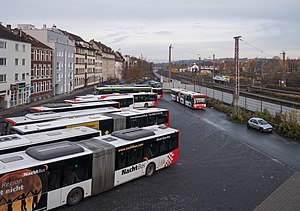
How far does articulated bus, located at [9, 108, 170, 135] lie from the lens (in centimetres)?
1611

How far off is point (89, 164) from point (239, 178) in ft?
24.5

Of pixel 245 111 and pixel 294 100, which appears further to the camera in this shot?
pixel 294 100

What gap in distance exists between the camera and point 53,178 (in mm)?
10586

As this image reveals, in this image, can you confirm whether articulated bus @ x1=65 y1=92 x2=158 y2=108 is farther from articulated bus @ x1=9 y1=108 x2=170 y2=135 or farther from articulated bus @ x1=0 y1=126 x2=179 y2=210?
articulated bus @ x1=0 y1=126 x2=179 y2=210

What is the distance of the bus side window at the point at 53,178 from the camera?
1046cm

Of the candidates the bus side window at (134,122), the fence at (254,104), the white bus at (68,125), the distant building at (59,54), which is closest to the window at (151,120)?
the bus side window at (134,122)

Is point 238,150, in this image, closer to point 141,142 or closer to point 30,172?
point 141,142

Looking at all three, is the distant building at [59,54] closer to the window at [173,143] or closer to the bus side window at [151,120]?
the bus side window at [151,120]

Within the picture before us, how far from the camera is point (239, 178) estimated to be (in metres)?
15.0

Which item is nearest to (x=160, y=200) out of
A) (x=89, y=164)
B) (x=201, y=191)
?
(x=201, y=191)

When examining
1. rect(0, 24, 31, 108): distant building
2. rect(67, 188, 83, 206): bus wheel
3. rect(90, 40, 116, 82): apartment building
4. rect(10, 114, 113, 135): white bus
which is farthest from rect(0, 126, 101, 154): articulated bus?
rect(90, 40, 116, 82): apartment building

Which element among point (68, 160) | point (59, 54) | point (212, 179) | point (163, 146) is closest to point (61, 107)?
point (163, 146)

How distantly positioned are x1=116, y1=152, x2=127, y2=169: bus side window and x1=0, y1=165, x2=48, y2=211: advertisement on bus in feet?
10.9

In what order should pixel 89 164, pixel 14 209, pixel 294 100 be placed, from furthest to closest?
1. pixel 294 100
2. pixel 89 164
3. pixel 14 209
